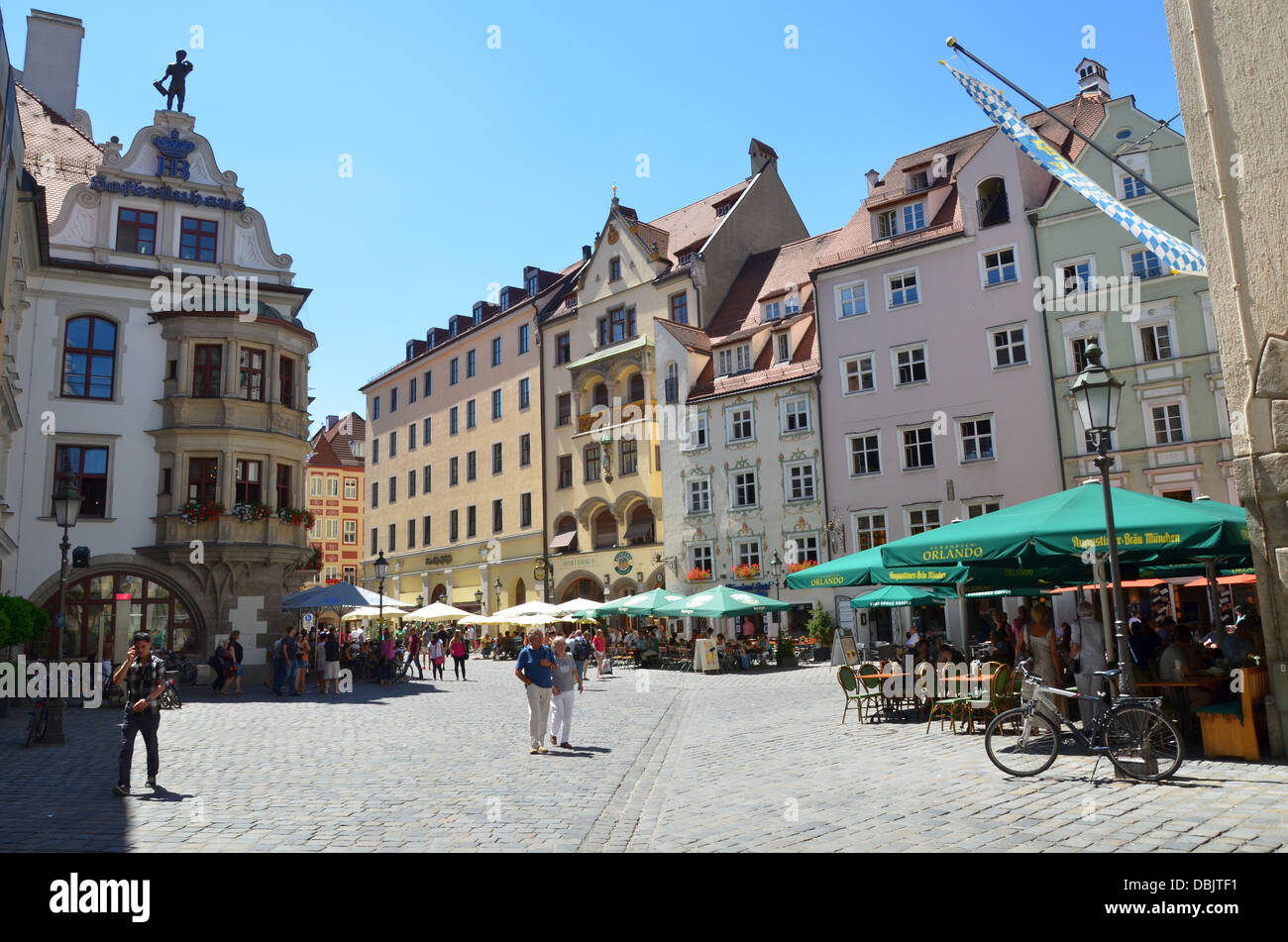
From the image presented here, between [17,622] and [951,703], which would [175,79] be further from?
[951,703]

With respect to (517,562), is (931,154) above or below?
above

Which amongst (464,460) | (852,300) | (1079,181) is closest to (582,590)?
(464,460)

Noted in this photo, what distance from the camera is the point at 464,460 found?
57094 millimetres

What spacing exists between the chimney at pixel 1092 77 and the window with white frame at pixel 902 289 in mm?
12481

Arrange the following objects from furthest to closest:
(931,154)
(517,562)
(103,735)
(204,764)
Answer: (517,562) < (931,154) < (103,735) < (204,764)

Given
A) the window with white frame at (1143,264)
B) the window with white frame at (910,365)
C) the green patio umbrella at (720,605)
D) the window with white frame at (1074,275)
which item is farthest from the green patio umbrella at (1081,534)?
the window with white frame at (910,365)

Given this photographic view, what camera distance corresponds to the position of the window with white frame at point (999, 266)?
34.3 m

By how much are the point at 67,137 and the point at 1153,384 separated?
1437 inches

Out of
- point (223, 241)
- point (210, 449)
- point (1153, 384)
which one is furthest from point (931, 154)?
point (210, 449)

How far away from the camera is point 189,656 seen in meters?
28.2

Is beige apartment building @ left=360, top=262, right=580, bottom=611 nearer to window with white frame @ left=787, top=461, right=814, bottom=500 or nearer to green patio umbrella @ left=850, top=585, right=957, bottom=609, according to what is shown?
window with white frame @ left=787, top=461, right=814, bottom=500

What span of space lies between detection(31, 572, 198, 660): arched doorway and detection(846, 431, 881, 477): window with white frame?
78.2ft

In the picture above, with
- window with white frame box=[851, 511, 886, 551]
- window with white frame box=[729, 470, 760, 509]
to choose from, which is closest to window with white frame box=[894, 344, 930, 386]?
window with white frame box=[851, 511, 886, 551]

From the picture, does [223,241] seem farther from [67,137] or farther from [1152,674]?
[1152,674]
